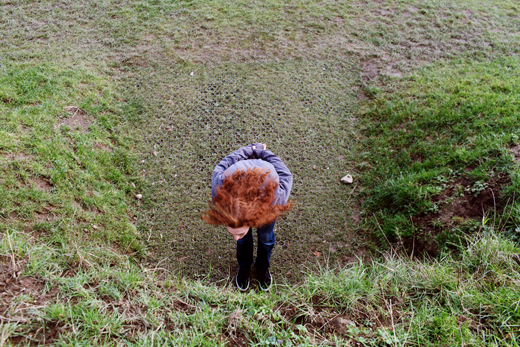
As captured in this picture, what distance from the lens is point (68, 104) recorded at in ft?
14.6

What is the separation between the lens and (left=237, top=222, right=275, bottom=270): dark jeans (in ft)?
9.56

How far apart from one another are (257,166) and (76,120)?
292cm

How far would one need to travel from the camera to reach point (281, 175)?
2.82m

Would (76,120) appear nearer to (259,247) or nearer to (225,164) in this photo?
(225,164)

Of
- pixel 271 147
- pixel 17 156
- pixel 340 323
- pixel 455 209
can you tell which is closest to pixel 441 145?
pixel 455 209

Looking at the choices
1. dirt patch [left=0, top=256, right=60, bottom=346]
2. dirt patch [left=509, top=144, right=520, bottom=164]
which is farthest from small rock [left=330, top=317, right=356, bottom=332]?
dirt patch [left=509, top=144, right=520, bottom=164]

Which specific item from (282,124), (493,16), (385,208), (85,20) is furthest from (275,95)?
(493,16)

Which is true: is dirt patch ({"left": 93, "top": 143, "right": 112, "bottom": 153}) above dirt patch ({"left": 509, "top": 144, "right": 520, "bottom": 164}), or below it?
below

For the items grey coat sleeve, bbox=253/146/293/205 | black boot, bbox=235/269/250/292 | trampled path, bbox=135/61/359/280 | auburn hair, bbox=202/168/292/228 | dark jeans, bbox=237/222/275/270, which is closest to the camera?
auburn hair, bbox=202/168/292/228

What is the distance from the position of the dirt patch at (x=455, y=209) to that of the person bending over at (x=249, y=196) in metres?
1.49

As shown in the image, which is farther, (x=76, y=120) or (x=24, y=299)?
(x=76, y=120)

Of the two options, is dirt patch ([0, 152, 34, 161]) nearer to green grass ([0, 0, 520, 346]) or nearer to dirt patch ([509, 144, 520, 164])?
green grass ([0, 0, 520, 346])

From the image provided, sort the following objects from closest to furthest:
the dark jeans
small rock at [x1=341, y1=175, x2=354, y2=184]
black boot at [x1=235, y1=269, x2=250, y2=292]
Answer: the dark jeans → black boot at [x1=235, y1=269, x2=250, y2=292] → small rock at [x1=341, y1=175, x2=354, y2=184]

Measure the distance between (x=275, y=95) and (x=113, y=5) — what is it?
3962 millimetres
